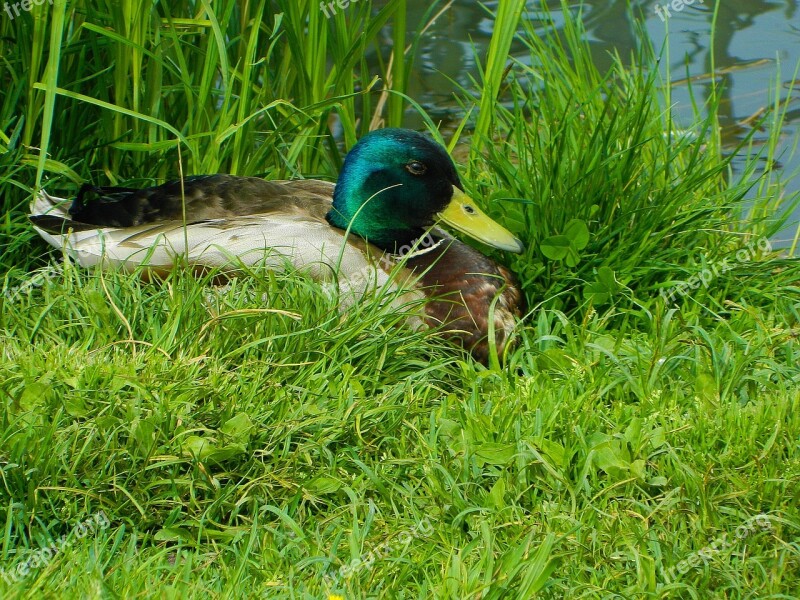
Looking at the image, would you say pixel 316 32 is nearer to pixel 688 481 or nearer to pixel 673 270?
pixel 673 270

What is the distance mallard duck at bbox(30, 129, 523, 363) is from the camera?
3.60 meters

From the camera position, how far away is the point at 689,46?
21.1 ft

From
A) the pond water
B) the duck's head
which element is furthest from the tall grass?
the pond water

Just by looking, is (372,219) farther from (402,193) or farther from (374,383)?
(374,383)

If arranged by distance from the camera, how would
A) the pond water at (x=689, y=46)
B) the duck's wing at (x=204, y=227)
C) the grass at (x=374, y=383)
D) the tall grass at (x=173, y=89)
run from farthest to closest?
the pond water at (x=689, y=46), the tall grass at (x=173, y=89), the duck's wing at (x=204, y=227), the grass at (x=374, y=383)

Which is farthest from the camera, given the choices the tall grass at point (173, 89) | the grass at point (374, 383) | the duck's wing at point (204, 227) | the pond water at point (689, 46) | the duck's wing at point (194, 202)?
the pond water at point (689, 46)

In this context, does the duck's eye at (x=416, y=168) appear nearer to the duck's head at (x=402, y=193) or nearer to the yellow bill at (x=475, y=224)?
the duck's head at (x=402, y=193)

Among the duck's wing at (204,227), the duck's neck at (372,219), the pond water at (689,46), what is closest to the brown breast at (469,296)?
the duck's neck at (372,219)

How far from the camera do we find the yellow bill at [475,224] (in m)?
3.80

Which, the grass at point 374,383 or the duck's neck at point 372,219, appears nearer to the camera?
the grass at point 374,383

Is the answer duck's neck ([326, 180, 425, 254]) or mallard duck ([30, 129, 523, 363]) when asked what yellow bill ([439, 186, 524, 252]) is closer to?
mallard duck ([30, 129, 523, 363])

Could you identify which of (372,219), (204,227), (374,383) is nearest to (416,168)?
(372,219)

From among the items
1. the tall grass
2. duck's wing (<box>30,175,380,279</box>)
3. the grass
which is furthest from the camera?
the tall grass

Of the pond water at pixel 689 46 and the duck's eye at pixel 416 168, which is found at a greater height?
the duck's eye at pixel 416 168
